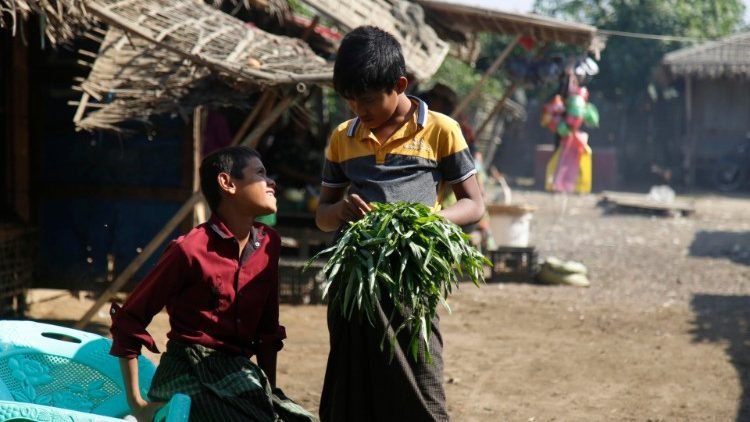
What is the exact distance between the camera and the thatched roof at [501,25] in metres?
9.75

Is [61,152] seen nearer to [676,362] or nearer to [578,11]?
[676,362]

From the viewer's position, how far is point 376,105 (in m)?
3.23

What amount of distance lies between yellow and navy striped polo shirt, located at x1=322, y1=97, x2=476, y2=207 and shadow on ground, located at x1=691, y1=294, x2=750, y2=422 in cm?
316

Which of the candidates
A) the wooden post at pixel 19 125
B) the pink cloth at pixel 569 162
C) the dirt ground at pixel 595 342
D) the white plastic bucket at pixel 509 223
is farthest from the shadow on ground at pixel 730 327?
the wooden post at pixel 19 125

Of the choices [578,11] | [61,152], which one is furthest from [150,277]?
[578,11]

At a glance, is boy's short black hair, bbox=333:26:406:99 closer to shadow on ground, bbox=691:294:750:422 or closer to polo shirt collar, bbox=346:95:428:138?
polo shirt collar, bbox=346:95:428:138

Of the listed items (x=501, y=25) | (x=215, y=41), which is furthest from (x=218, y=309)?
(x=501, y=25)

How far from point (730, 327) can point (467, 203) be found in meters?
5.83

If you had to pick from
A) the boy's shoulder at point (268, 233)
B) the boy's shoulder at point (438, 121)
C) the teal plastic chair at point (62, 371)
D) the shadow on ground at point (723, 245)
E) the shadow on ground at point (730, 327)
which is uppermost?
the boy's shoulder at point (438, 121)

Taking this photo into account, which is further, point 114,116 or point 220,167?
point 114,116

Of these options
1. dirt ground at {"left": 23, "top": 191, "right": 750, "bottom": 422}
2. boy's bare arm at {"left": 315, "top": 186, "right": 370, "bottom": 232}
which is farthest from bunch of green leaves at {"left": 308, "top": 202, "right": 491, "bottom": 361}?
dirt ground at {"left": 23, "top": 191, "right": 750, "bottom": 422}

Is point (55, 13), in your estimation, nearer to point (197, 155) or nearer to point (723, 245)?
point (197, 155)

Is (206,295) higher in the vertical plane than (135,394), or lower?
higher

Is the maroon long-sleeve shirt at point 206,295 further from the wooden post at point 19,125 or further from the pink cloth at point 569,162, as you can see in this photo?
the pink cloth at point 569,162
